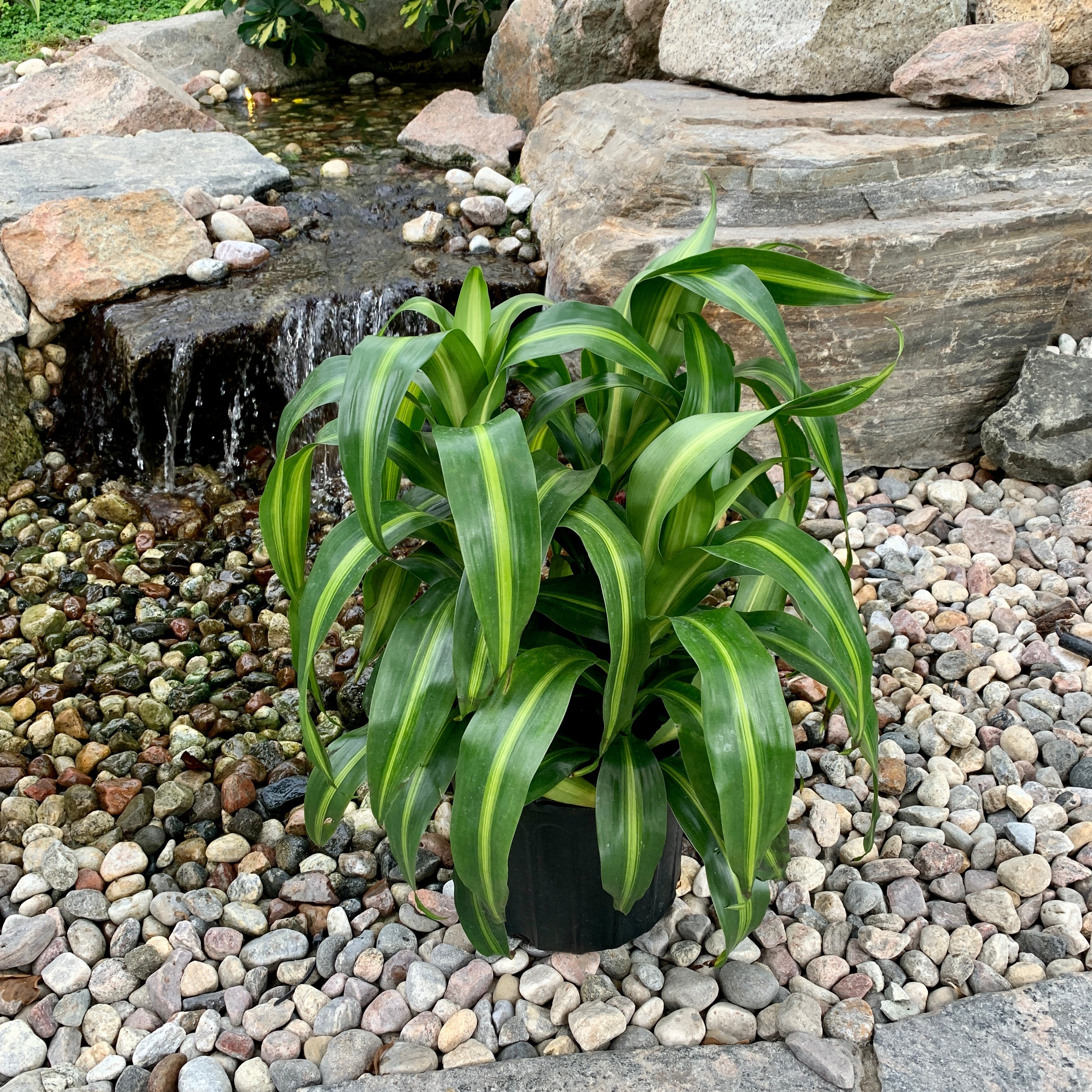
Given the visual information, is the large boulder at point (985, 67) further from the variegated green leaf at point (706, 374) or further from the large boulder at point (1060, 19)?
the variegated green leaf at point (706, 374)

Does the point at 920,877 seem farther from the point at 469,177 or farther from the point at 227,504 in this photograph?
Answer: the point at 469,177

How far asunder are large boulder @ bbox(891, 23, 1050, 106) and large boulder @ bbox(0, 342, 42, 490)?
104 inches

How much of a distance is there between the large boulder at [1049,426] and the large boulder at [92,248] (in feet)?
8.05

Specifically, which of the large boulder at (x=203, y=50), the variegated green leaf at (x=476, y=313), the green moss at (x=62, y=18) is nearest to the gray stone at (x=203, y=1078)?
the variegated green leaf at (x=476, y=313)

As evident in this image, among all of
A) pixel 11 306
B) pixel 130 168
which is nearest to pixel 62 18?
pixel 130 168

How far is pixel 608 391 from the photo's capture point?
1.37m

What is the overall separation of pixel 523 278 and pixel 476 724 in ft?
7.69

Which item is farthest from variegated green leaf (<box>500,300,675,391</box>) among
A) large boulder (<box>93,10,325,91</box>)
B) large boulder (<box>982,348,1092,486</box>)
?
large boulder (<box>93,10,325,91</box>)

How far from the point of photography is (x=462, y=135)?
4062 millimetres

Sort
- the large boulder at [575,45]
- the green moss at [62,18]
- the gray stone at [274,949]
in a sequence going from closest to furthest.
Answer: the gray stone at [274,949] → the large boulder at [575,45] → the green moss at [62,18]

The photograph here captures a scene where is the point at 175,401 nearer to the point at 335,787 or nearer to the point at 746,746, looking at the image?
the point at 335,787

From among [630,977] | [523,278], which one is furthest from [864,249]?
[630,977]

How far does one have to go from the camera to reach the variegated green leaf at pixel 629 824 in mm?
1210

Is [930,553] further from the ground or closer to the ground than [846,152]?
closer to the ground
